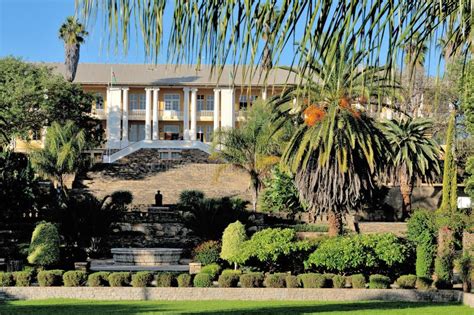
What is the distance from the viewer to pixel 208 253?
29.1 meters

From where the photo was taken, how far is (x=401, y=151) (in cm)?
4247

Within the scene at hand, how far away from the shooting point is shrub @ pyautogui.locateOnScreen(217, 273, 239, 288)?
77.6ft

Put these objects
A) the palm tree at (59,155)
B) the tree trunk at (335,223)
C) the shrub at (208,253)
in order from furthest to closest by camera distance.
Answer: the palm tree at (59,155), the tree trunk at (335,223), the shrub at (208,253)

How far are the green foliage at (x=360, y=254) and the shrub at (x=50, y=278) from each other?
23.4ft

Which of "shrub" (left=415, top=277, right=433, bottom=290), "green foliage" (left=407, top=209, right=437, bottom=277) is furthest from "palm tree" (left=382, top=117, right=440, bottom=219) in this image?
"shrub" (left=415, top=277, right=433, bottom=290)

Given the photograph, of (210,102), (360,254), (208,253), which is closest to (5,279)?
(208,253)

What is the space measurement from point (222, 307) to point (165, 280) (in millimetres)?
2978

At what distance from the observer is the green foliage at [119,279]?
23625mm

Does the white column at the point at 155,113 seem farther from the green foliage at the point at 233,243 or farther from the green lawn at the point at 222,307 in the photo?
the green lawn at the point at 222,307

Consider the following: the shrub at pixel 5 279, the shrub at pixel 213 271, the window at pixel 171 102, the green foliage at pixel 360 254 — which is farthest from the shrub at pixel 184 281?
the window at pixel 171 102

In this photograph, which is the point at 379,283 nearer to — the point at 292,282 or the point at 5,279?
the point at 292,282

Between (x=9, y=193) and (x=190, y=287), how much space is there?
57.2 feet

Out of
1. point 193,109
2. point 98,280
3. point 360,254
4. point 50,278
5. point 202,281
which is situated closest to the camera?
point 202,281

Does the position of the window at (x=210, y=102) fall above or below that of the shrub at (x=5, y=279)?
above
